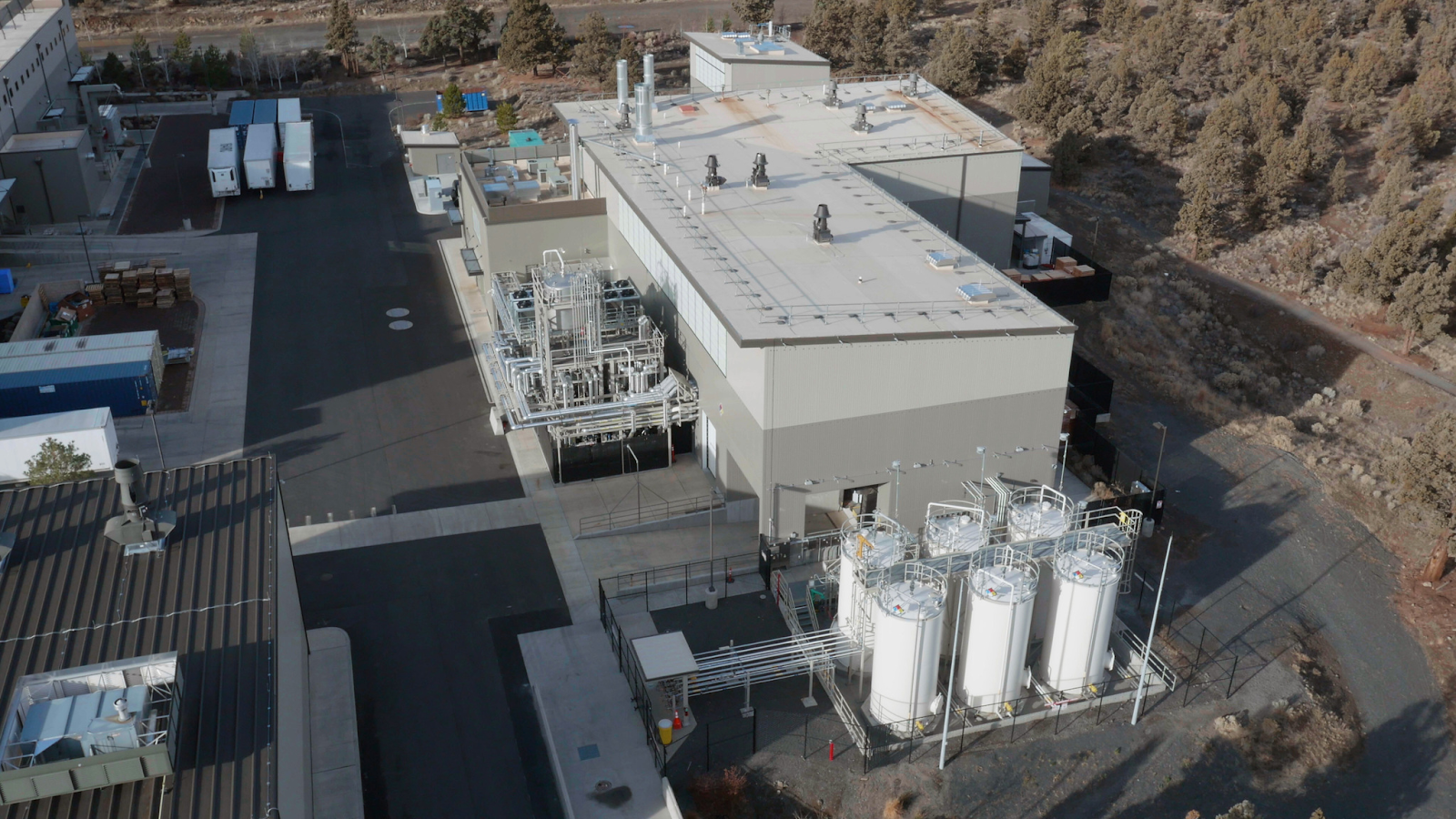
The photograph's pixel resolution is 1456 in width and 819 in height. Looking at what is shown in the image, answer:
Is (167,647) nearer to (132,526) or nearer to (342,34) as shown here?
(132,526)

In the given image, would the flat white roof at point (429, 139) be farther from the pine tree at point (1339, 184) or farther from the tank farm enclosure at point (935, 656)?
the pine tree at point (1339, 184)

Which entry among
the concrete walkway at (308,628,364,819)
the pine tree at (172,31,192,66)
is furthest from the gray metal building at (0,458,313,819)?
the pine tree at (172,31,192,66)

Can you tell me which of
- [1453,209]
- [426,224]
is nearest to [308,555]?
[426,224]

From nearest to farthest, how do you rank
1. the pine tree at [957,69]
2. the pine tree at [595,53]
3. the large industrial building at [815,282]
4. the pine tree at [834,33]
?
the large industrial building at [815,282] → the pine tree at [957,69] → the pine tree at [595,53] → the pine tree at [834,33]

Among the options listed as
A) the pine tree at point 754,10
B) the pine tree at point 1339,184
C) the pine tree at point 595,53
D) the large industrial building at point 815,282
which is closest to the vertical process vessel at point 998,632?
the large industrial building at point 815,282

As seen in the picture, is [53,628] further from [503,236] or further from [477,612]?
[503,236]

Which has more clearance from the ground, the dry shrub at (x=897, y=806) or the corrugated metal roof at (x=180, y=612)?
the corrugated metal roof at (x=180, y=612)

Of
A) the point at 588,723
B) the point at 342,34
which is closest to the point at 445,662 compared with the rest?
the point at 588,723
